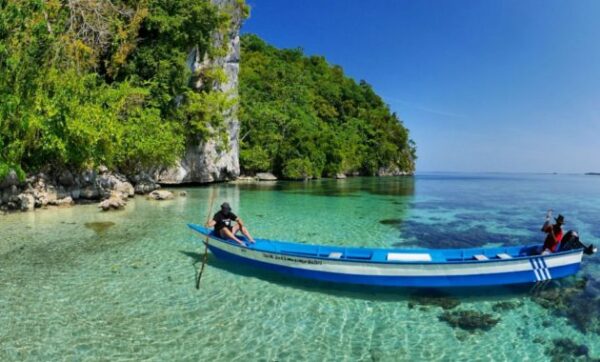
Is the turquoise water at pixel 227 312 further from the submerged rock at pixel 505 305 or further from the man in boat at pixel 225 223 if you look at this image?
the man in boat at pixel 225 223

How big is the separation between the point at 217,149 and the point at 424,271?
30.0 meters

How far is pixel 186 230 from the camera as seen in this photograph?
14828mm

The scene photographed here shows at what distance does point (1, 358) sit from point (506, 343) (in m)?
8.42

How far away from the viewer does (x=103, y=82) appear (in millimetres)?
23625

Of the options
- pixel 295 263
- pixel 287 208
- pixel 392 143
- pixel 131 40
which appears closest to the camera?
pixel 295 263

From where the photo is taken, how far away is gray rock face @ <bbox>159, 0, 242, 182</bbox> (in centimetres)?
3192

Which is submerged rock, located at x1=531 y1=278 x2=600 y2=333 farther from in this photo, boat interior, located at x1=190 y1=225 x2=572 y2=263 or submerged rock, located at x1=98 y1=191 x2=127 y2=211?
submerged rock, located at x1=98 y1=191 x2=127 y2=211

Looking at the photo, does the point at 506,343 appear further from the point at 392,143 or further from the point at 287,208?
the point at 392,143

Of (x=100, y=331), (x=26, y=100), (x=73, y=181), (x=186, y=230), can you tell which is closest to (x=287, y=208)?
(x=186, y=230)

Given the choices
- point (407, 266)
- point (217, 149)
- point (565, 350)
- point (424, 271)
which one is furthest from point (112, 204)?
point (565, 350)

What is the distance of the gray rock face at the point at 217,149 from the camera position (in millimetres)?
31922

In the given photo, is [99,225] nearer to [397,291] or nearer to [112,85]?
[397,291]

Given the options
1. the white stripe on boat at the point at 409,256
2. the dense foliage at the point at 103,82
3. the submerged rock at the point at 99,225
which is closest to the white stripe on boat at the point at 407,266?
the white stripe on boat at the point at 409,256

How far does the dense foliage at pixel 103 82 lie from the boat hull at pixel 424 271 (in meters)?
14.2
